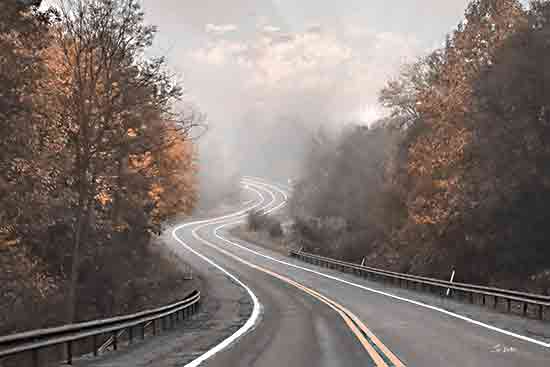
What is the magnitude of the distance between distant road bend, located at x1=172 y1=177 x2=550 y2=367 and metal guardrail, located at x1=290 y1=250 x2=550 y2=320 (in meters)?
2.24

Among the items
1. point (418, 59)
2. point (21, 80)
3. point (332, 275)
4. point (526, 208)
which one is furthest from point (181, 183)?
point (21, 80)

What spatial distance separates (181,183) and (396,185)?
54.5 feet

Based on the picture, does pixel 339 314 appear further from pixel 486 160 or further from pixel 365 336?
pixel 486 160

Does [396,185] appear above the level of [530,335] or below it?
above

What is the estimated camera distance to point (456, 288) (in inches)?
1000

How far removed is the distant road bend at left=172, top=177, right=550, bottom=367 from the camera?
1056cm

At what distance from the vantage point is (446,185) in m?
28.9

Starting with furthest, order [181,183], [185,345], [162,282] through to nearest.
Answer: [181,183]
[162,282]
[185,345]

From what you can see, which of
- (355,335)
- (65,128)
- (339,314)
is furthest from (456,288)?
(65,128)

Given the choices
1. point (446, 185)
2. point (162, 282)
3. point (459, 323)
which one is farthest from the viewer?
point (162, 282)

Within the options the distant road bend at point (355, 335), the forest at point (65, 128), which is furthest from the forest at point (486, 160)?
the forest at point (65, 128)

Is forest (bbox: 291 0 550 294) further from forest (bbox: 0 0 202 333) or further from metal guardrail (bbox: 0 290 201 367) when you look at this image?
metal guardrail (bbox: 0 290 201 367)

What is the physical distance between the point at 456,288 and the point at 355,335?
12.6m

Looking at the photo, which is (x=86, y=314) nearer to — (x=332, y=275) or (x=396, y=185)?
(x=332, y=275)
